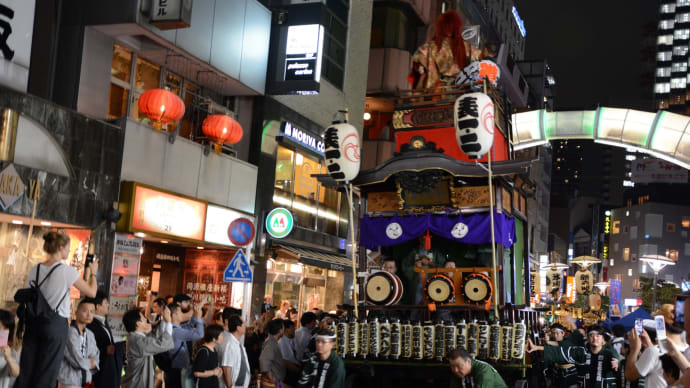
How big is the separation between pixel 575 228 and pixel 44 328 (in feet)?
397

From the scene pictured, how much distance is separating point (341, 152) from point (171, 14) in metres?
6.34

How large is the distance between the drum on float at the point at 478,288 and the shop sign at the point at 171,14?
9.21 metres

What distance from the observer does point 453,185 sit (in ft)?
46.5

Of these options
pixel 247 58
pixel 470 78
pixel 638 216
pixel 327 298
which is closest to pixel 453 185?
pixel 470 78

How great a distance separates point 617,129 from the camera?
53.7ft

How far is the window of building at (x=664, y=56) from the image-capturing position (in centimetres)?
13836

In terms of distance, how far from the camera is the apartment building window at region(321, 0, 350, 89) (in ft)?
87.2

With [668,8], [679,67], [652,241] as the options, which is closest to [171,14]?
[652,241]

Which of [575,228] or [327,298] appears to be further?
[575,228]

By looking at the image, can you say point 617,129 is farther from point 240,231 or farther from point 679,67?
point 679,67

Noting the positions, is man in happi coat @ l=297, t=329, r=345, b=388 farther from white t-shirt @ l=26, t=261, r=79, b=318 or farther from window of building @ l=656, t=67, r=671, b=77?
window of building @ l=656, t=67, r=671, b=77

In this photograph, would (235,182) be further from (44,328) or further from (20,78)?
(44,328)

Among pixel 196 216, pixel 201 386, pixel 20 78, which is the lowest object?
pixel 201 386

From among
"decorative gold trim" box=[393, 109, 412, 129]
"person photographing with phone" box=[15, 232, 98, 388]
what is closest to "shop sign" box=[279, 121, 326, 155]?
"decorative gold trim" box=[393, 109, 412, 129]
